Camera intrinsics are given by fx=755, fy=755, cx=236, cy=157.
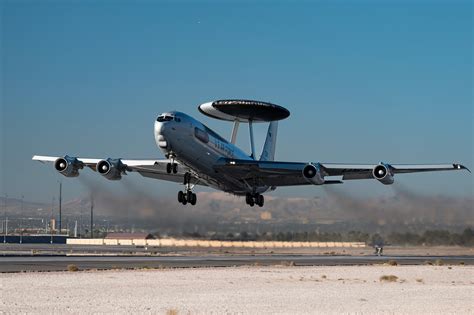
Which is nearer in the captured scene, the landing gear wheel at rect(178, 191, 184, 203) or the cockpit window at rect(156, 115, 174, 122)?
the cockpit window at rect(156, 115, 174, 122)

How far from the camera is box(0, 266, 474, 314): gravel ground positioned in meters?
33.1

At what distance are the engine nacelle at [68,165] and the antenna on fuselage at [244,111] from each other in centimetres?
2291

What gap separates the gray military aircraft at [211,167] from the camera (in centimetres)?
6041

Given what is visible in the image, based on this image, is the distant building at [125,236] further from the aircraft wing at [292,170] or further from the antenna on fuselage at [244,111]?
the aircraft wing at [292,170]

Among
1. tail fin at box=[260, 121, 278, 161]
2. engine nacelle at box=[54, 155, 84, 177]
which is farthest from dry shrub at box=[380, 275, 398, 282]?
tail fin at box=[260, 121, 278, 161]

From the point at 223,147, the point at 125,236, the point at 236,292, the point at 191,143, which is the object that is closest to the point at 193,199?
the point at 223,147

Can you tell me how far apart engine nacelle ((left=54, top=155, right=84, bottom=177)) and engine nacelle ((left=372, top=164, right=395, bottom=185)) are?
27996 mm

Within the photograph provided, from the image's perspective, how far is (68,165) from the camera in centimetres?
7181

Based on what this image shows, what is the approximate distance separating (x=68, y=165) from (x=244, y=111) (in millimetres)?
28277

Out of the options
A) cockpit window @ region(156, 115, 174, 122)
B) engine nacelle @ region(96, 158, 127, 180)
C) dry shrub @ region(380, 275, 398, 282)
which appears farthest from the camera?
engine nacelle @ region(96, 158, 127, 180)

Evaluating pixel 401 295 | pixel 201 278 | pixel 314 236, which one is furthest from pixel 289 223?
pixel 401 295

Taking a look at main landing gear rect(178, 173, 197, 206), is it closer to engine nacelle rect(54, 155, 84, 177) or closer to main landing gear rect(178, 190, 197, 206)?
main landing gear rect(178, 190, 197, 206)

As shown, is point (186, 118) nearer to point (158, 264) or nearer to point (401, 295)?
point (158, 264)

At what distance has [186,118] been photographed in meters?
61.0
